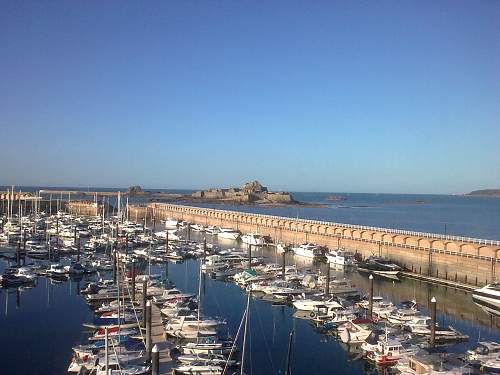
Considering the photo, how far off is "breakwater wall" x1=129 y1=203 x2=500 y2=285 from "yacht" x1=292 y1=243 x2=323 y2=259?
3.37 metres

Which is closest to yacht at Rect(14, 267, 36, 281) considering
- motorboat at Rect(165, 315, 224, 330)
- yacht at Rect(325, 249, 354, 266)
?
motorboat at Rect(165, 315, 224, 330)

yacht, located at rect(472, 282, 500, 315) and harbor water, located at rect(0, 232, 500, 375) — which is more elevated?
yacht, located at rect(472, 282, 500, 315)

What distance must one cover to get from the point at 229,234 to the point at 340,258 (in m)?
26.8

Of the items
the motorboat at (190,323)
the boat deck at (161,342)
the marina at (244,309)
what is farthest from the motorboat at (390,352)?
the boat deck at (161,342)

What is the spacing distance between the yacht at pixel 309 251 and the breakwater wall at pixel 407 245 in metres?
3.37

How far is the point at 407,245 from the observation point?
1972 inches

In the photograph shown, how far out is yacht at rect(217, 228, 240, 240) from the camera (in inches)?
2938

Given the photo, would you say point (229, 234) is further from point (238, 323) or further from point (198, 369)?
point (198, 369)

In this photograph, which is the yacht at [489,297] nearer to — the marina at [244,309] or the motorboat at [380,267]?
the marina at [244,309]

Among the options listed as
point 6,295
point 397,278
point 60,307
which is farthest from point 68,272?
point 397,278

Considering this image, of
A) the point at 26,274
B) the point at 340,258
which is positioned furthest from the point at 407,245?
the point at 26,274

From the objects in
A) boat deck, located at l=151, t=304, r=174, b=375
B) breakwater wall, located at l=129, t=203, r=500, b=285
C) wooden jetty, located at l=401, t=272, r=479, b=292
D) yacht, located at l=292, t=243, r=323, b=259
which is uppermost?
breakwater wall, located at l=129, t=203, r=500, b=285

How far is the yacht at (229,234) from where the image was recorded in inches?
2938

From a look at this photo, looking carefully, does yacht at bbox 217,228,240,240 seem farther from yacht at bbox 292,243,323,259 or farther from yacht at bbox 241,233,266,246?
yacht at bbox 292,243,323,259
